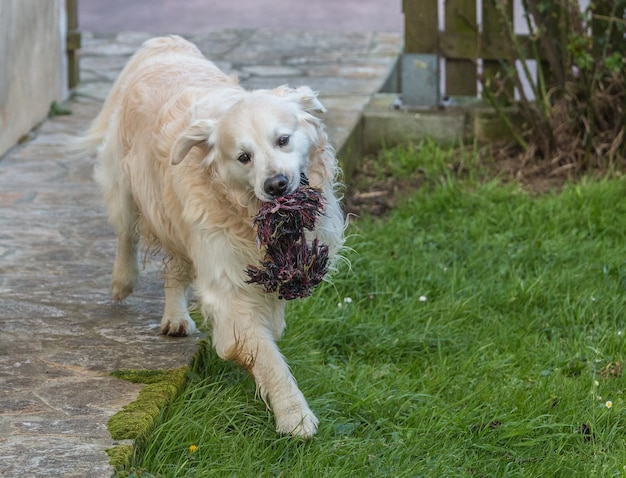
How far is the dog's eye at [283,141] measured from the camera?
12.0 ft

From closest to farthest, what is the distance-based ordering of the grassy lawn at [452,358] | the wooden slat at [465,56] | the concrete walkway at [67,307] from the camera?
the concrete walkway at [67,307], the grassy lawn at [452,358], the wooden slat at [465,56]

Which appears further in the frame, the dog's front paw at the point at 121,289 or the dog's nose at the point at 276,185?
the dog's front paw at the point at 121,289

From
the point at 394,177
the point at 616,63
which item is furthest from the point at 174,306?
the point at 616,63

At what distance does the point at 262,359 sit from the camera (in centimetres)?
383

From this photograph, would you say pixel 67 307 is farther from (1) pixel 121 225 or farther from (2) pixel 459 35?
(2) pixel 459 35

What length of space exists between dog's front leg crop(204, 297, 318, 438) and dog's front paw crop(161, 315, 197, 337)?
560 mm

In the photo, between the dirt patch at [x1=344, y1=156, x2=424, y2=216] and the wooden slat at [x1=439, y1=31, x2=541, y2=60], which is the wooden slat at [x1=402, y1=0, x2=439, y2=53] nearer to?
the wooden slat at [x1=439, y1=31, x2=541, y2=60]

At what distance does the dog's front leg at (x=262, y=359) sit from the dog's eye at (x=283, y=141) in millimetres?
614

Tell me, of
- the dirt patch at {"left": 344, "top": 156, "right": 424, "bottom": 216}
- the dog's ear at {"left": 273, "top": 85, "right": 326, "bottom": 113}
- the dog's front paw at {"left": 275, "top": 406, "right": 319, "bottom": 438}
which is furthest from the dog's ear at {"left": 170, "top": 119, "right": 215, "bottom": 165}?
the dirt patch at {"left": 344, "top": 156, "right": 424, "bottom": 216}

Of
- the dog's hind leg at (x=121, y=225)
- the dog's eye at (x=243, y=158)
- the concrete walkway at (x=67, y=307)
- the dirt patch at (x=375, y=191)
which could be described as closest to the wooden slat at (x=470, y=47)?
the concrete walkway at (x=67, y=307)

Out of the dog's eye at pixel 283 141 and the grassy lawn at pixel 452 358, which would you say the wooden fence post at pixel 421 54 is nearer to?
the grassy lawn at pixel 452 358

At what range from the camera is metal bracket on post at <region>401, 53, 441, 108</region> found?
752cm

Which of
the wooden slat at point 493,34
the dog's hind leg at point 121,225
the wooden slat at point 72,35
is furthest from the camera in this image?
the wooden slat at point 72,35

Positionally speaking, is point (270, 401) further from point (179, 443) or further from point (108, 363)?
point (108, 363)
